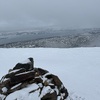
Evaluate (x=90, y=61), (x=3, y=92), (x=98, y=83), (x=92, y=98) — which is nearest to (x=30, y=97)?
(x=3, y=92)

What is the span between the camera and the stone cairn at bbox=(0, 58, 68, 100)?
993 centimetres

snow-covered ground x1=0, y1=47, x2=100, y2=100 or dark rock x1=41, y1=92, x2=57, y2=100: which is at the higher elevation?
dark rock x1=41, y1=92, x2=57, y2=100

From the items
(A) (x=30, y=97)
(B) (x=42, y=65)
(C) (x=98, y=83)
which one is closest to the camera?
(A) (x=30, y=97)

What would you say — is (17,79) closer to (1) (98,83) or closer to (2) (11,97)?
(2) (11,97)

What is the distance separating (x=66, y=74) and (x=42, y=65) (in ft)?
14.3

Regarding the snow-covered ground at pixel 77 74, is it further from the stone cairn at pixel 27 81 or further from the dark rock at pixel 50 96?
the stone cairn at pixel 27 81

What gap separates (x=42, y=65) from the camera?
61.4 feet

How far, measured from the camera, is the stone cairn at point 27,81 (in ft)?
32.6

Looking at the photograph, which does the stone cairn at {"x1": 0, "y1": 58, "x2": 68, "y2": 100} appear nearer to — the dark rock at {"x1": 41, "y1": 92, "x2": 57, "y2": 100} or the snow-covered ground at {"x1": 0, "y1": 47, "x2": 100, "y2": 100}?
the dark rock at {"x1": 41, "y1": 92, "x2": 57, "y2": 100}

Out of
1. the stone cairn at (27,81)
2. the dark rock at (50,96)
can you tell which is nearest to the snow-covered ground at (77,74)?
the dark rock at (50,96)

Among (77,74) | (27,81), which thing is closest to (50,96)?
(27,81)

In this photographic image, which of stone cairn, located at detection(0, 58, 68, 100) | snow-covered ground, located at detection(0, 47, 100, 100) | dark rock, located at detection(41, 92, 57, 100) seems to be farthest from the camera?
snow-covered ground, located at detection(0, 47, 100, 100)

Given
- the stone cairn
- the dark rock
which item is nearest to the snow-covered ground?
the dark rock

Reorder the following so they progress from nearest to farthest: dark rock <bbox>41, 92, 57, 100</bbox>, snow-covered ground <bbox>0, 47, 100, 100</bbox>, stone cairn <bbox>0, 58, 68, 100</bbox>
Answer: dark rock <bbox>41, 92, 57, 100</bbox>, stone cairn <bbox>0, 58, 68, 100</bbox>, snow-covered ground <bbox>0, 47, 100, 100</bbox>
